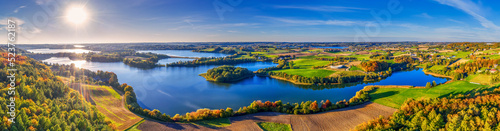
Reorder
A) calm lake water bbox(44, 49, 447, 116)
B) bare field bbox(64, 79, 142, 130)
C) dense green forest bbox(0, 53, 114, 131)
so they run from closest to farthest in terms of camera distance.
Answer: dense green forest bbox(0, 53, 114, 131)
bare field bbox(64, 79, 142, 130)
calm lake water bbox(44, 49, 447, 116)

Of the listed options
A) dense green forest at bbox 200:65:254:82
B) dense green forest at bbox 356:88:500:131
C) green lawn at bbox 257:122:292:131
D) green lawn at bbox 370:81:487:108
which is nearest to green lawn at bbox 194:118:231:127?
green lawn at bbox 257:122:292:131

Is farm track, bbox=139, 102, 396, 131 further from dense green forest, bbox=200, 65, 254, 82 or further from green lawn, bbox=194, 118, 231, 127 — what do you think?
dense green forest, bbox=200, 65, 254, 82

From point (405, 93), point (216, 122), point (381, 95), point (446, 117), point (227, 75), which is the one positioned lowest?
point (216, 122)

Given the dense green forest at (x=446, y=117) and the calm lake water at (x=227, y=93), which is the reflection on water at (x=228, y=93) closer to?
the calm lake water at (x=227, y=93)

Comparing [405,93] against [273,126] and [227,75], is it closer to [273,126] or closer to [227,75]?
[273,126]

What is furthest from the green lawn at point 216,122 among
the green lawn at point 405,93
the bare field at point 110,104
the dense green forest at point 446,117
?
the green lawn at point 405,93

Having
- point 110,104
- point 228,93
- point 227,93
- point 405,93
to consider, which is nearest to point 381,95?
point 405,93
